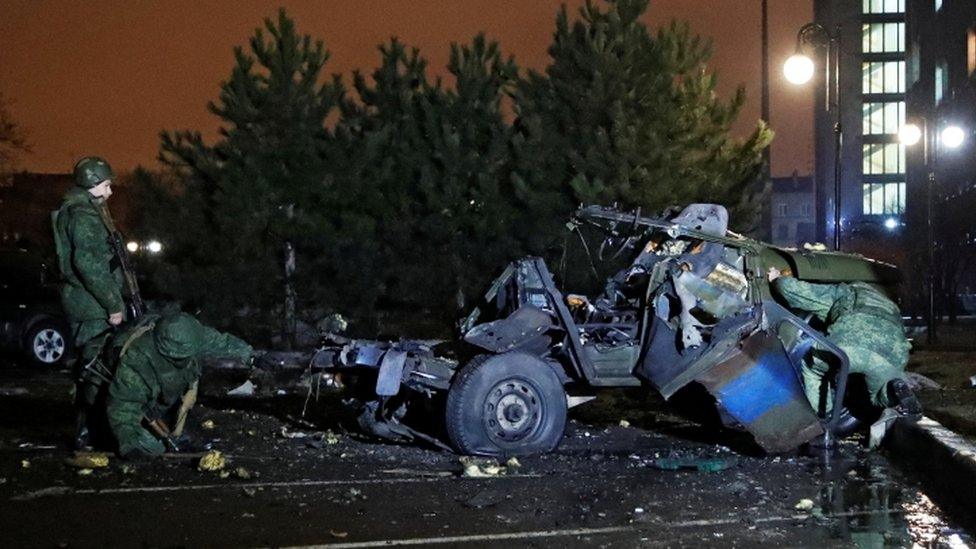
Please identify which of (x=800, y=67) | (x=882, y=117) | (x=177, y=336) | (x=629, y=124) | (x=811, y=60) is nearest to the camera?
(x=177, y=336)

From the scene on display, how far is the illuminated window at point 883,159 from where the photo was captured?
85188mm

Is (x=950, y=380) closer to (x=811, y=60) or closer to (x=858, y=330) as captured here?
(x=858, y=330)

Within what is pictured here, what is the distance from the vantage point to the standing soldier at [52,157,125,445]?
8344 millimetres

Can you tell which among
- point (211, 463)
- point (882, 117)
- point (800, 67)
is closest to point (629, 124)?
point (800, 67)

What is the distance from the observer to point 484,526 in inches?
241

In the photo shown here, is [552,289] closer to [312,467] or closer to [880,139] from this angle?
[312,467]

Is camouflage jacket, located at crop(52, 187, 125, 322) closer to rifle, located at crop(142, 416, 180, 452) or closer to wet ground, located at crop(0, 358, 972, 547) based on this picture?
rifle, located at crop(142, 416, 180, 452)

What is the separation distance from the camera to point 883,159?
85.9 meters

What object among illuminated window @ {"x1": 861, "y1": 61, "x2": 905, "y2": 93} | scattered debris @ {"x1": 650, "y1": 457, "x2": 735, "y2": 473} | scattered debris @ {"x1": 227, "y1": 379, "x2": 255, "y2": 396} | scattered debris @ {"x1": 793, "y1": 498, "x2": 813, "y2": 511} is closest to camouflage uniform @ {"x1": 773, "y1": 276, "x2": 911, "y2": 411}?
scattered debris @ {"x1": 650, "y1": 457, "x2": 735, "y2": 473}

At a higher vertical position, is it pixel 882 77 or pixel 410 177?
pixel 882 77

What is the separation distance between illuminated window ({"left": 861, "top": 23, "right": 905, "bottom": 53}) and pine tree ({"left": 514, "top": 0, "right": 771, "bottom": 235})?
73.6m

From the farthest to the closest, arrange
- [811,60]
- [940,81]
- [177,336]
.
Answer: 1. [940,81]
2. [811,60]
3. [177,336]

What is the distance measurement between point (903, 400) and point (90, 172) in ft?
20.8

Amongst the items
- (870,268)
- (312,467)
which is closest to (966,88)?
(870,268)
